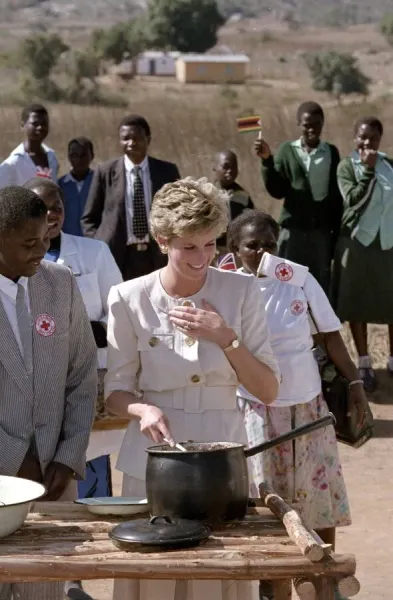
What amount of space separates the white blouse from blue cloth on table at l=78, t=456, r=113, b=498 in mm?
1040

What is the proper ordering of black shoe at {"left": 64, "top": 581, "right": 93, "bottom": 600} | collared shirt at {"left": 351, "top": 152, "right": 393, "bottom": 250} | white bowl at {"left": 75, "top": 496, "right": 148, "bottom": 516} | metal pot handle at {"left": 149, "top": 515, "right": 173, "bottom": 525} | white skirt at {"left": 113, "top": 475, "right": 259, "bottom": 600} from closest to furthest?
metal pot handle at {"left": 149, "top": 515, "right": 173, "bottom": 525}
white bowl at {"left": 75, "top": 496, "right": 148, "bottom": 516}
white skirt at {"left": 113, "top": 475, "right": 259, "bottom": 600}
black shoe at {"left": 64, "top": 581, "right": 93, "bottom": 600}
collared shirt at {"left": 351, "top": 152, "right": 393, "bottom": 250}

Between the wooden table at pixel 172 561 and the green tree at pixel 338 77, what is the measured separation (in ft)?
137

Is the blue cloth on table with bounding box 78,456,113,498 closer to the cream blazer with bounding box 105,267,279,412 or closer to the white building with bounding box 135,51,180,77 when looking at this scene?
the cream blazer with bounding box 105,267,279,412

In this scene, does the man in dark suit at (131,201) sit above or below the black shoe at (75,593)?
above

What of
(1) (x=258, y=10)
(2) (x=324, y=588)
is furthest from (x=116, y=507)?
(1) (x=258, y=10)

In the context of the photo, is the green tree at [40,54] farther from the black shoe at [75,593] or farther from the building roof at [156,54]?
the black shoe at [75,593]

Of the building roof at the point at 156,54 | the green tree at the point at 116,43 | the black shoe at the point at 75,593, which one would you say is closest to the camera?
the black shoe at the point at 75,593

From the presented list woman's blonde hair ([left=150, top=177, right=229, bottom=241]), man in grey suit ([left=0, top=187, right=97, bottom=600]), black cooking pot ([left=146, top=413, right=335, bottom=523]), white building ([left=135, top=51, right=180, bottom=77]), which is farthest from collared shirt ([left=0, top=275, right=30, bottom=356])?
white building ([left=135, top=51, right=180, bottom=77])

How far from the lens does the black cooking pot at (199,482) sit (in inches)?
143

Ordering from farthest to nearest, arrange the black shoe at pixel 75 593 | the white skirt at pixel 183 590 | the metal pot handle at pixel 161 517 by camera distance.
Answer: the black shoe at pixel 75 593 → the white skirt at pixel 183 590 → the metal pot handle at pixel 161 517

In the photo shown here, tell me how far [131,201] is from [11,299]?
5.52 meters

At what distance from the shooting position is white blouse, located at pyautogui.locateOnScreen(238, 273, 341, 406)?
5562mm

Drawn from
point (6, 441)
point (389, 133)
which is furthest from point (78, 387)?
point (389, 133)

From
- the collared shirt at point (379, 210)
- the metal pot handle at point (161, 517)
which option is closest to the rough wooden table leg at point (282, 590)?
the metal pot handle at point (161, 517)
